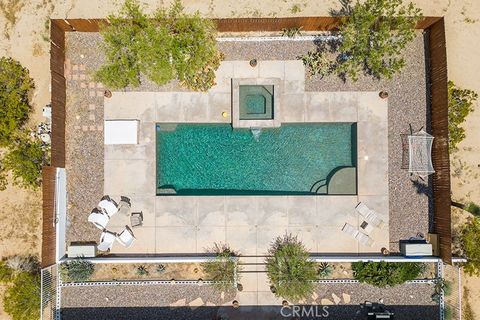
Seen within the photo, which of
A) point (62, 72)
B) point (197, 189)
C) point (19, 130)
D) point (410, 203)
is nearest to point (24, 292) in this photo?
point (19, 130)

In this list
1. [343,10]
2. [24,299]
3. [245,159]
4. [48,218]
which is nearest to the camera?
[24,299]

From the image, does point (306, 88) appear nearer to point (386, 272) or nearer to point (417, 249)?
point (417, 249)

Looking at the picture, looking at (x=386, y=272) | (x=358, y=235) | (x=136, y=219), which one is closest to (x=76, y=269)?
(x=136, y=219)

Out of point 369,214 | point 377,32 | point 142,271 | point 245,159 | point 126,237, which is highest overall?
point 377,32

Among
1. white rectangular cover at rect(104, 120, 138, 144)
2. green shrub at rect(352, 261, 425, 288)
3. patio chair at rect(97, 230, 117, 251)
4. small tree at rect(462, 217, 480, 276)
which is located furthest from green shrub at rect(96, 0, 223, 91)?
small tree at rect(462, 217, 480, 276)

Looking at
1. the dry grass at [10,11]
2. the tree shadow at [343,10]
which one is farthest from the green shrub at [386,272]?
the dry grass at [10,11]

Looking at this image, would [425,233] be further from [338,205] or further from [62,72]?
[62,72]
